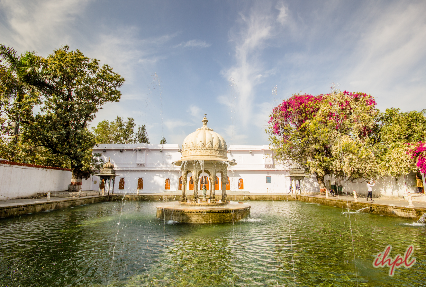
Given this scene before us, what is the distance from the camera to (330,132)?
23.6 meters

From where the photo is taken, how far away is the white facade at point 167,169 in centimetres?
3491

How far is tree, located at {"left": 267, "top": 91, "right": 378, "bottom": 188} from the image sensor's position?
22.1 metres

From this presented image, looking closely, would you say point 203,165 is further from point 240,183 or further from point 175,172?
point 240,183

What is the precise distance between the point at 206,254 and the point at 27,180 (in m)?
20.3

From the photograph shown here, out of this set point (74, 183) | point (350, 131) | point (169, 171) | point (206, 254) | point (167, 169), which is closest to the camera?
point (206, 254)

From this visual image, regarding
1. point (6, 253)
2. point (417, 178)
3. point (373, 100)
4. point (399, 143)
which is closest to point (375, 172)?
point (399, 143)

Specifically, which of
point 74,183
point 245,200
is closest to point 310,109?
point 245,200

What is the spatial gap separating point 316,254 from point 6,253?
9.56 m

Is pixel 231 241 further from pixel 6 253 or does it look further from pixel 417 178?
pixel 417 178

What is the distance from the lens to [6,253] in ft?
23.6

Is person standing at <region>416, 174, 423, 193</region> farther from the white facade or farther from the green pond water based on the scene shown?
the green pond water

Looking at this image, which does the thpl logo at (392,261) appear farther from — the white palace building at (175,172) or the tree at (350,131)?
the white palace building at (175,172)

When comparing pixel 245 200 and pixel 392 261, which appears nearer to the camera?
pixel 392 261

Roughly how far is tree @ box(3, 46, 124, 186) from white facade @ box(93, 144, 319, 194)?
8.87 m
